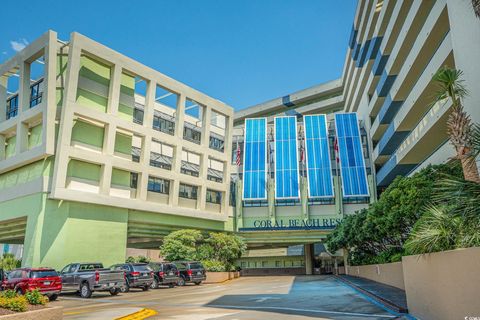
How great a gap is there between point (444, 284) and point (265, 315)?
588 centimetres

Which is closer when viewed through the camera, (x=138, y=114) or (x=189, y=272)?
(x=189, y=272)

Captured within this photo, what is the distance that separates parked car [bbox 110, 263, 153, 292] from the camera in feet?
85.6

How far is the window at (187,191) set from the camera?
42062 millimetres

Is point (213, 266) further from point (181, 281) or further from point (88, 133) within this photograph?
point (88, 133)

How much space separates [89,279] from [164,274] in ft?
26.8

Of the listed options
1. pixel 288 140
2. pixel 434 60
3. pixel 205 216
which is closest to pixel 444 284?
pixel 434 60

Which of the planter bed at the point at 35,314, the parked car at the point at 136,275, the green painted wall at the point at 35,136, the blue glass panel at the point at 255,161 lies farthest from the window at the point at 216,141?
the planter bed at the point at 35,314

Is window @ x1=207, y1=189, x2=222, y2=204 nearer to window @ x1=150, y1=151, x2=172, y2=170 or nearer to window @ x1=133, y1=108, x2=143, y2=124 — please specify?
window @ x1=150, y1=151, x2=172, y2=170

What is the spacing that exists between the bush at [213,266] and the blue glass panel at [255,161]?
11950 millimetres

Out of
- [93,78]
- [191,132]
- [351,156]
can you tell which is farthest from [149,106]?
[351,156]

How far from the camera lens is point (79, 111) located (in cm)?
3183

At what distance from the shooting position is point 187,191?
140 feet

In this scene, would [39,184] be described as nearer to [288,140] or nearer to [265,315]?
[265,315]

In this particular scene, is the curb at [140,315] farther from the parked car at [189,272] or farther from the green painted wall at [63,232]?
the green painted wall at [63,232]
